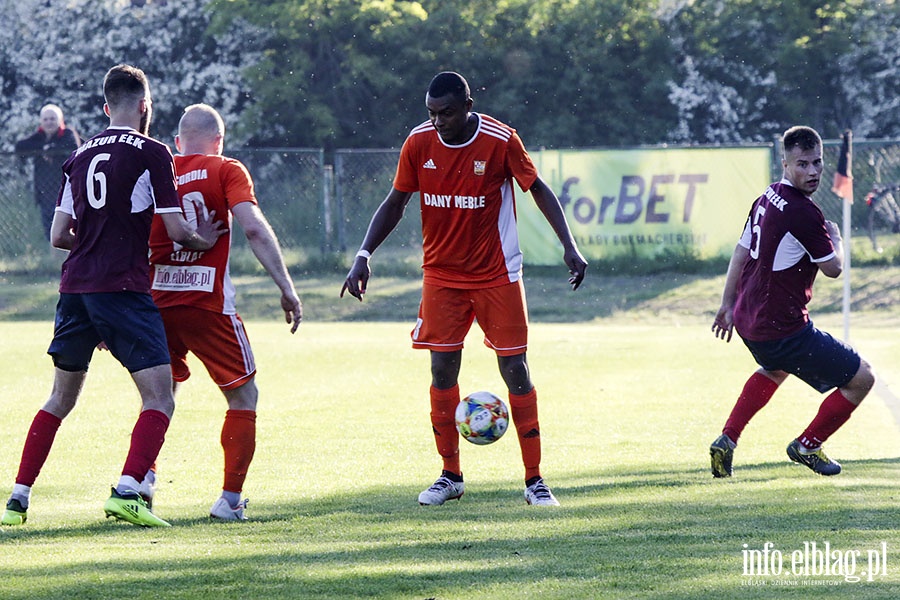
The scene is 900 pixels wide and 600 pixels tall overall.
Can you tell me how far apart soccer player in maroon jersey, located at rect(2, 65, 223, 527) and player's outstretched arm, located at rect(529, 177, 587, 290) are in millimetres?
1788

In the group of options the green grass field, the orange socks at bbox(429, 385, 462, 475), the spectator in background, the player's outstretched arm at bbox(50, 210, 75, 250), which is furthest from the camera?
the spectator in background

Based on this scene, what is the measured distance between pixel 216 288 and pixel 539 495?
1881 mm

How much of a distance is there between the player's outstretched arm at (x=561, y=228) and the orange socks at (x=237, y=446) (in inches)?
68.2

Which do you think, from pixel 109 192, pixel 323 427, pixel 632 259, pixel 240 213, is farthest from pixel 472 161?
pixel 632 259

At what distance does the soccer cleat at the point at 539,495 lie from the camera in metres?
6.73

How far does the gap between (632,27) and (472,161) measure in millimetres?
27014

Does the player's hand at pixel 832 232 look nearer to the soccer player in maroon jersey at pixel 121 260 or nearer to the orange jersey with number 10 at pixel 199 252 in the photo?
the orange jersey with number 10 at pixel 199 252

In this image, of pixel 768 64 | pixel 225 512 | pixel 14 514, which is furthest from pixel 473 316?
pixel 768 64

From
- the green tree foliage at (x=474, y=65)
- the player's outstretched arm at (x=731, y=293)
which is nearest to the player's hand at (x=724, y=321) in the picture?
the player's outstretched arm at (x=731, y=293)

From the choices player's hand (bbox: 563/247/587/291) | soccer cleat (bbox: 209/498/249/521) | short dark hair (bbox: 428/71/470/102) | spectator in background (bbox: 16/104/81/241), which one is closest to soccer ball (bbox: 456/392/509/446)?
player's hand (bbox: 563/247/587/291)

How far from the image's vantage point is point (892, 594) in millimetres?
4590

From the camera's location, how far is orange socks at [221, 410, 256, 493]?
21.1ft

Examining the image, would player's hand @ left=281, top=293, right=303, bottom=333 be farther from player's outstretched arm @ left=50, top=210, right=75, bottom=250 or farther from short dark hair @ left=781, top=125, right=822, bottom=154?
short dark hair @ left=781, top=125, right=822, bottom=154

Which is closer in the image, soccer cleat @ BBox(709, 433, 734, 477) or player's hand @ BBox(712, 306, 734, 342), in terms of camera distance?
soccer cleat @ BBox(709, 433, 734, 477)
